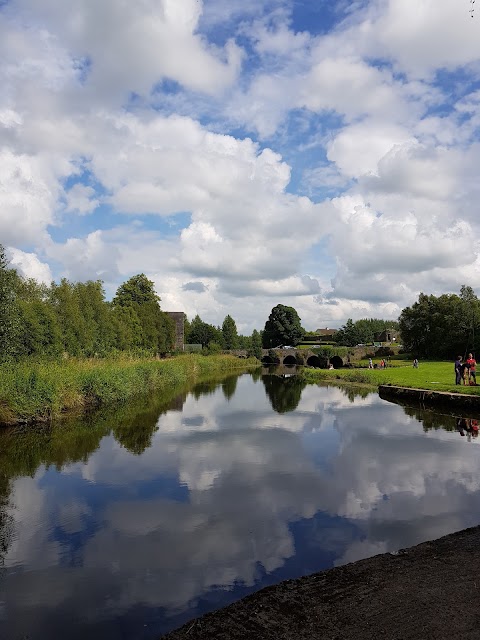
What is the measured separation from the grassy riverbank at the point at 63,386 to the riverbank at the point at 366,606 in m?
15.9

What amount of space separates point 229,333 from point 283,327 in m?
12.4

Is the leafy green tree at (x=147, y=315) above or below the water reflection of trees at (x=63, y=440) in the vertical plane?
above

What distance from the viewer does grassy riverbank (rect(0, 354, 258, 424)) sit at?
1933 centimetres

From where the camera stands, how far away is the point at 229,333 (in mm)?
109750

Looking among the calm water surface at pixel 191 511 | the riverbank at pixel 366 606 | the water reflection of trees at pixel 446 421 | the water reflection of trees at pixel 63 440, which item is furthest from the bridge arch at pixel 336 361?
the riverbank at pixel 366 606


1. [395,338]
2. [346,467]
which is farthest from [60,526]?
[395,338]

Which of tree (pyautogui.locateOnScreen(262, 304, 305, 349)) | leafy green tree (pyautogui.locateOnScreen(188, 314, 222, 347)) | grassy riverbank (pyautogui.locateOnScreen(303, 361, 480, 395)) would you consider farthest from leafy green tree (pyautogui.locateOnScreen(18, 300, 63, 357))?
tree (pyautogui.locateOnScreen(262, 304, 305, 349))

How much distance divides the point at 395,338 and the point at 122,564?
121508mm

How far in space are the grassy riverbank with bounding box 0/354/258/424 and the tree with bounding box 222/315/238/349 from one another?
70737mm

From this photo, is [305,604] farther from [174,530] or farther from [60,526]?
[60,526]

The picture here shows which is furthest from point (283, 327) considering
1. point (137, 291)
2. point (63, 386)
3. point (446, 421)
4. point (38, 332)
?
point (63, 386)

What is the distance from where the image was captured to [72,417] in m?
22.0

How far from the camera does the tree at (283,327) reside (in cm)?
11094

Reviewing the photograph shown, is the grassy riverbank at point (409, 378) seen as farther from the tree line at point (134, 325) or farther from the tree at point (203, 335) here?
the tree at point (203, 335)
